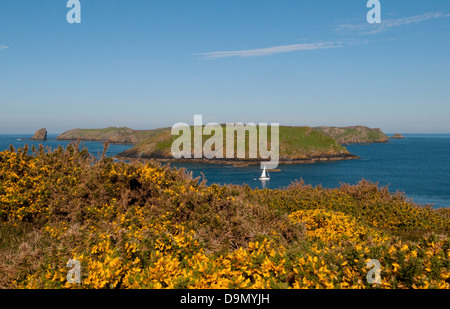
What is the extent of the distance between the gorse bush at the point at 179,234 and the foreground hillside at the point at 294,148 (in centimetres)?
9564

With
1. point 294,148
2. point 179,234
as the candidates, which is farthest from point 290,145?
point 179,234

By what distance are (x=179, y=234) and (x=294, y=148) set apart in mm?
118583

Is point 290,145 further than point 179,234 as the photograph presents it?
Yes

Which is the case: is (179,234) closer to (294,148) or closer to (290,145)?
(294,148)

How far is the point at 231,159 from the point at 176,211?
100530 millimetres

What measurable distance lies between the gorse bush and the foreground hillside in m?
95.6

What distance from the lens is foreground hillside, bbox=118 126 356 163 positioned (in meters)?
116

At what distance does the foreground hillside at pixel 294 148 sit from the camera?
11576cm

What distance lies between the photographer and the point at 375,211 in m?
13.1

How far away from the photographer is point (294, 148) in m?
121

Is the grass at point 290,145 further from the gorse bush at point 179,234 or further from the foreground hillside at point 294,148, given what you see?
the gorse bush at point 179,234

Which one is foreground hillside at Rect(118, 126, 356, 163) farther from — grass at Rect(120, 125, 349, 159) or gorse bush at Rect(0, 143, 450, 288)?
gorse bush at Rect(0, 143, 450, 288)
